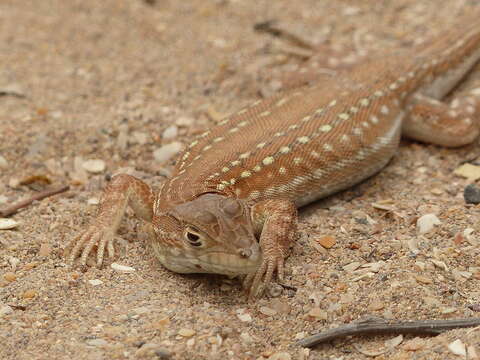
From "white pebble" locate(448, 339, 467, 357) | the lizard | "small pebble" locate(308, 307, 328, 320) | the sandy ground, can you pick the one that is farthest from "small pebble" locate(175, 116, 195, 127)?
"white pebble" locate(448, 339, 467, 357)

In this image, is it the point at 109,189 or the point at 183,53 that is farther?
the point at 183,53

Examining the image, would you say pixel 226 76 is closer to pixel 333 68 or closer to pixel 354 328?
pixel 333 68

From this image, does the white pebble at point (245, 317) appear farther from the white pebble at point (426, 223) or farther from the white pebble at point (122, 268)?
the white pebble at point (426, 223)

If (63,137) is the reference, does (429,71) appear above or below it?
above

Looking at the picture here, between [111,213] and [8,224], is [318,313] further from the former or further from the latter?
[8,224]

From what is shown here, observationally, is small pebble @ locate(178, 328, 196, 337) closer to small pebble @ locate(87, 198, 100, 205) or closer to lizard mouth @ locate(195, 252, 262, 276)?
lizard mouth @ locate(195, 252, 262, 276)

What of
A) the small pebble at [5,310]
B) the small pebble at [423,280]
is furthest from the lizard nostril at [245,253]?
the small pebble at [5,310]

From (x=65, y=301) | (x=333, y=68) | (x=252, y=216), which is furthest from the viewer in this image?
(x=333, y=68)

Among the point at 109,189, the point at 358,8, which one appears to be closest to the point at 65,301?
the point at 109,189
